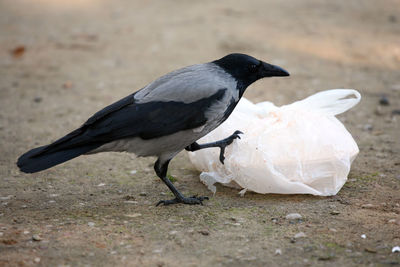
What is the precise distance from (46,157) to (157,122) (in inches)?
31.5

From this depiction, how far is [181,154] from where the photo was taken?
190 inches

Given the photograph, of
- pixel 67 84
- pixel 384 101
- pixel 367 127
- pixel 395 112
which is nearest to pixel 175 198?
pixel 367 127

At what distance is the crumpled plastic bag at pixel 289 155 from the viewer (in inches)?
145

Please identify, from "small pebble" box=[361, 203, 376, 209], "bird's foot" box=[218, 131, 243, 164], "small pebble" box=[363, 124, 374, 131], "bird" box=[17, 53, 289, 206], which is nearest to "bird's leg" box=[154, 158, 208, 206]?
"bird" box=[17, 53, 289, 206]

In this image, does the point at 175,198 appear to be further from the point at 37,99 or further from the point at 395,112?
the point at 37,99

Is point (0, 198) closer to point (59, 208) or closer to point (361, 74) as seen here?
point (59, 208)

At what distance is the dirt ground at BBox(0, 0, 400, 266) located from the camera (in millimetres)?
3008

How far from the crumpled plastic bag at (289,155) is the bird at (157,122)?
1.09ft

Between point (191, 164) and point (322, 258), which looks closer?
point (322, 258)

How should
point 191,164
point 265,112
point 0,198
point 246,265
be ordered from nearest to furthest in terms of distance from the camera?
1. point 246,265
2. point 0,198
3. point 265,112
4. point 191,164

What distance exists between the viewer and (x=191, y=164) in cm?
455

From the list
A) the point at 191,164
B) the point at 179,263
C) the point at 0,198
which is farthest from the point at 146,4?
the point at 179,263

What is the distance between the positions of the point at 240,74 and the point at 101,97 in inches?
114

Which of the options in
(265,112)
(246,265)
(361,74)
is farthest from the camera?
(361,74)
